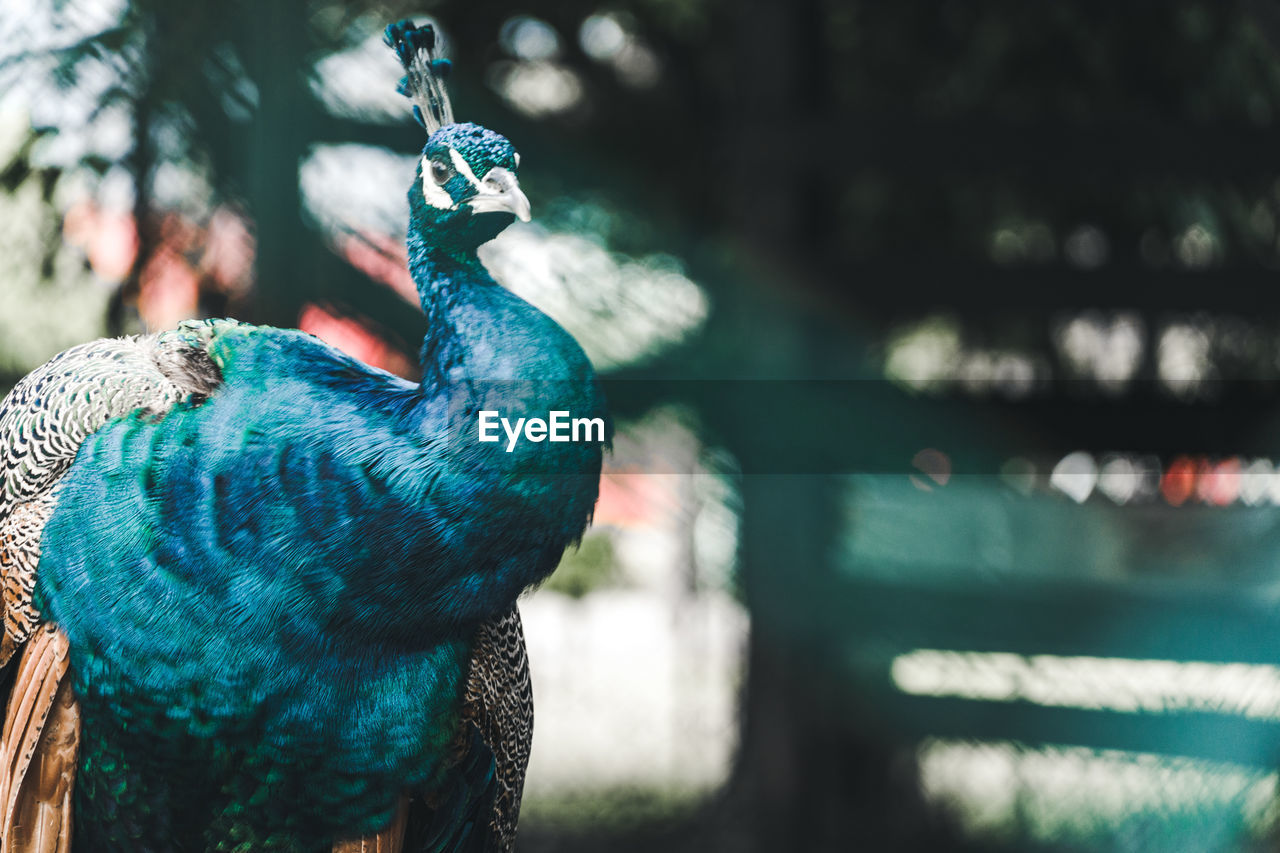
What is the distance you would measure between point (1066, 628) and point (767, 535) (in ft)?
1.54

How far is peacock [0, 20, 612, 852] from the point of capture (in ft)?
1.47

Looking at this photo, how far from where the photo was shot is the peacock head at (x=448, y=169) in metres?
0.44

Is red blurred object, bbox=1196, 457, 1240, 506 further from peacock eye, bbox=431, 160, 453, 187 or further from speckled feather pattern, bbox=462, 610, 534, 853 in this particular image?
peacock eye, bbox=431, 160, 453, 187

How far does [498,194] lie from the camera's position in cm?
44

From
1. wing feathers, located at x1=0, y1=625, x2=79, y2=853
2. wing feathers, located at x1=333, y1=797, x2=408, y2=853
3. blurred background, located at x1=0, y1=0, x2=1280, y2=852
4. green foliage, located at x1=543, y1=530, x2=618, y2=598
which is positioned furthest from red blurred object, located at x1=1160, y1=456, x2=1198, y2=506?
wing feathers, located at x1=0, y1=625, x2=79, y2=853

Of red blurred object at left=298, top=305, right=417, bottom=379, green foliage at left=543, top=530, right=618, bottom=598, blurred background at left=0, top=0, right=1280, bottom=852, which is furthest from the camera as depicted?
green foliage at left=543, top=530, right=618, bottom=598

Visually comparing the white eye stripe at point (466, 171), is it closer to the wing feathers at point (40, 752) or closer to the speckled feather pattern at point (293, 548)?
the speckled feather pattern at point (293, 548)

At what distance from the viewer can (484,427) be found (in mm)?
439

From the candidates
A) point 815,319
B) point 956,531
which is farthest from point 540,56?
point 956,531

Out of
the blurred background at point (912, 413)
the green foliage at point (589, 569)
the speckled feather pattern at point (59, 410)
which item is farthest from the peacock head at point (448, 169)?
the green foliage at point (589, 569)

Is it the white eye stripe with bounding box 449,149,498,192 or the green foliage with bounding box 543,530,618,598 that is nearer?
the white eye stripe with bounding box 449,149,498,192

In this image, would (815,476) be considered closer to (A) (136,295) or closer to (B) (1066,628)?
(B) (1066,628)

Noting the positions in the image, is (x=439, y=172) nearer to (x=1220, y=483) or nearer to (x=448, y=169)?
(x=448, y=169)

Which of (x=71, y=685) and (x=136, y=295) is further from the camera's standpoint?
(x=136, y=295)
